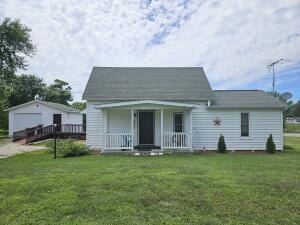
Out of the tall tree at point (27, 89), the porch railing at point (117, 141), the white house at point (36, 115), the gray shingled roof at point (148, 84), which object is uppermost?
the tall tree at point (27, 89)

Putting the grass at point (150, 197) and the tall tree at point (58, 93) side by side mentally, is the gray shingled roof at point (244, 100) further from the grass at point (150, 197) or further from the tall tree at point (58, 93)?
the tall tree at point (58, 93)

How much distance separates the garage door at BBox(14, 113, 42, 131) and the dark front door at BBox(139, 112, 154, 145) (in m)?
17.4

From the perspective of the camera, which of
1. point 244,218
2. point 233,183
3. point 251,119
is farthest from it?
point 251,119

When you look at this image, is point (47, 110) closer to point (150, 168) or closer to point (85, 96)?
point (85, 96)

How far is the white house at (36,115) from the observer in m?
31.5

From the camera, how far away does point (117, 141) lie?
1661 centimetres

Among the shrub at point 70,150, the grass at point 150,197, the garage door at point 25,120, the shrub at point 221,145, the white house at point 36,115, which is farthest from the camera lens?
the garage door at point 25,120

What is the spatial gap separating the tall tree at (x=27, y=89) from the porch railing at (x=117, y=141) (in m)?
38.0

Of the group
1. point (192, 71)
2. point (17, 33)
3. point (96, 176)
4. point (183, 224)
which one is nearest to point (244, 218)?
point (183, 224)

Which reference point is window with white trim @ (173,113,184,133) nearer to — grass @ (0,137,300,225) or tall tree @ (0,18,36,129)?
grass @ (0,137,300,225)

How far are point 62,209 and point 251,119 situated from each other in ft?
45.6

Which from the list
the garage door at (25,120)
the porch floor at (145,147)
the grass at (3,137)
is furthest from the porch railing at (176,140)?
the garage door at (25,120)

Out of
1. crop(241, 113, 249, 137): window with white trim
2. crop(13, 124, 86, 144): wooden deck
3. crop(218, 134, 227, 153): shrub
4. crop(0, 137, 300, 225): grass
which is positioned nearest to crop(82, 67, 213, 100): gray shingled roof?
crop(241, 113, 249, 137): window with white trim

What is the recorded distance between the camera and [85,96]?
17.5m
